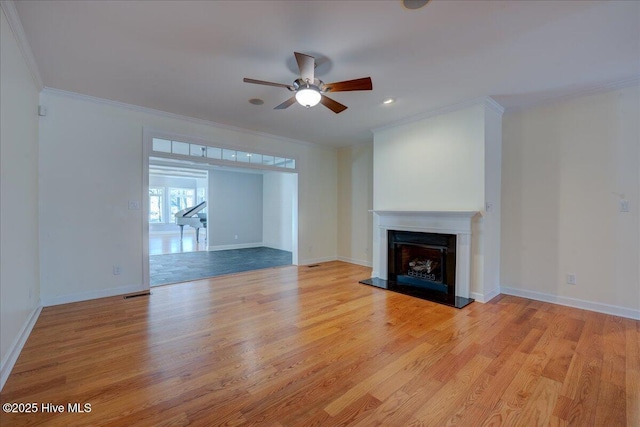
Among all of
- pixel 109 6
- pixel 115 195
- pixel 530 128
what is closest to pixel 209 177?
pixel 115 195

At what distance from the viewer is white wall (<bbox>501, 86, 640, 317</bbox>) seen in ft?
9.95

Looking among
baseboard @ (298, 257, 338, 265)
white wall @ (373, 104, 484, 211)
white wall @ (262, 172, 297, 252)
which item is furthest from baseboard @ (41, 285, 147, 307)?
white wall @ (262, 172, 297, 252)

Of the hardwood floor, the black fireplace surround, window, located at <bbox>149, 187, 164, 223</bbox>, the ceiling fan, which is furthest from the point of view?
window, located at <bbox>149, 187, 164, 223</bbox>

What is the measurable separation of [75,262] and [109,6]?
306 centimetres

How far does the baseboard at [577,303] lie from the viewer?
302 cm

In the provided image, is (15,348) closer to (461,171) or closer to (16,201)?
(16,201)

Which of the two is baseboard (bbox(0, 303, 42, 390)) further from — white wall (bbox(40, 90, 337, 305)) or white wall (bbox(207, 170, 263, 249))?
white wall (bbox(207, 170, 263, 249))

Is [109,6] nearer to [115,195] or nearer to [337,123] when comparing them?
[115,195]

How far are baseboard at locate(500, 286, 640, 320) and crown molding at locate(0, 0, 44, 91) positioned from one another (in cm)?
575

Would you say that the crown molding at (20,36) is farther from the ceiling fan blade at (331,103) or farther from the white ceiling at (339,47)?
the ceiling fan blade at (331,103)

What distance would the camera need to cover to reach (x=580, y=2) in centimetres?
187

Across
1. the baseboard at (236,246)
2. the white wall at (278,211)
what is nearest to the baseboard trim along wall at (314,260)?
the white wall at (278,211)

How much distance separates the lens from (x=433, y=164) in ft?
13.2

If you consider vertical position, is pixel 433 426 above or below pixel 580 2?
below
